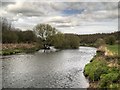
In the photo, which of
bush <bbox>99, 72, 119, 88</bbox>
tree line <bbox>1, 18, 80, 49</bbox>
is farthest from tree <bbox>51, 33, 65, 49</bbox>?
bush <bbox>99, 72, 119, 88</bbox>

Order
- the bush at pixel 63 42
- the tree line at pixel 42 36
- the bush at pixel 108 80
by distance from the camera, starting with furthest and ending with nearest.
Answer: the bush at pixel 63 42 → the tree line at pixel 42 36 → the bush at pixel 108 80

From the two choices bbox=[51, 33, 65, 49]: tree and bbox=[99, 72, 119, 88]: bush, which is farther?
bbox=[51, 33, 65, 49]: tree

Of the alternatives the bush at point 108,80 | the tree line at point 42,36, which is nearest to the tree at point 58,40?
the tree line at point 42,36

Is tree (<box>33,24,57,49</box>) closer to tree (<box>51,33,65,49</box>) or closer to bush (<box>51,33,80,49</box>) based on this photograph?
tree (<box>51,33,65,49</box>)

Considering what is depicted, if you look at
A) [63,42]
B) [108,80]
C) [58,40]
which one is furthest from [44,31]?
[108,80]

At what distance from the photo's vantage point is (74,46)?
9994cm

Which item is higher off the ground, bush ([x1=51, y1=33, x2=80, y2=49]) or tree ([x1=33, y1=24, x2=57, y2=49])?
tree ([x1=33, y1=24, x2=57, y2=49])

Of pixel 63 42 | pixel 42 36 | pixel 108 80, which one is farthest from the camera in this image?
pixel 63 42

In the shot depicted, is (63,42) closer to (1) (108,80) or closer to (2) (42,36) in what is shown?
(2) (42,36)

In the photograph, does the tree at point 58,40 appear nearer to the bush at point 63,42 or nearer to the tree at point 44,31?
the bush at point 63,42

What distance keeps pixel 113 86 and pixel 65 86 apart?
219 inches

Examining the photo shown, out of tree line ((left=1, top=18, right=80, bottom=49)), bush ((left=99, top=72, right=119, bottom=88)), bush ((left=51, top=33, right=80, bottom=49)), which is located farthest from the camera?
bush ((left=51, top=33, right=80, bottom=49))

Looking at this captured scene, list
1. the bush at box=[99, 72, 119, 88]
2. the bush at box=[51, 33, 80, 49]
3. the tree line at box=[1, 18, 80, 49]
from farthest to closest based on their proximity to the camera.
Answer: the bush at box=[51, 33, 80, 49] → the tree line at box=[1, 18, 80, 49] → the bush at box=[99, 72, 119, 88]

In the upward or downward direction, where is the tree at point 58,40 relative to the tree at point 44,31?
downward
